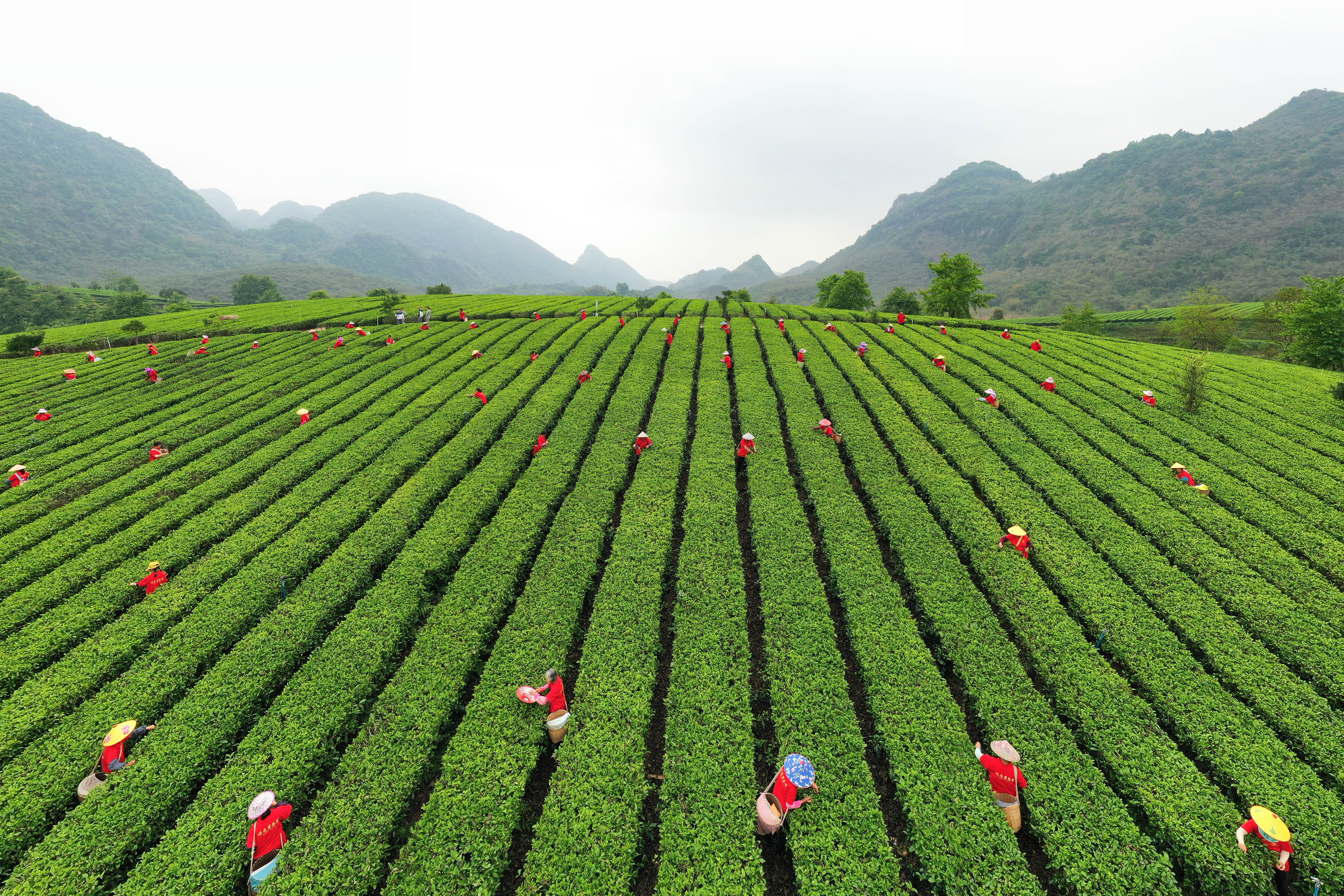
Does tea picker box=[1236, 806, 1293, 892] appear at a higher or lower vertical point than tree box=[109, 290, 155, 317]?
lower

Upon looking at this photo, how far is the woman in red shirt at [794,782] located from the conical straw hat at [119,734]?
1223 centimetres

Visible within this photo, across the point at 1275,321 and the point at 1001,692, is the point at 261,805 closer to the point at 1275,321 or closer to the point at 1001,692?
the point at 1001,692

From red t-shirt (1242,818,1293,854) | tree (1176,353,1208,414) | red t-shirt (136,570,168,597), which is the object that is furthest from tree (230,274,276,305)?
tree (1176,353,1208,414)

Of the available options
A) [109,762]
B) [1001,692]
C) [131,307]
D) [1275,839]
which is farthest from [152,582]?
[131,307]

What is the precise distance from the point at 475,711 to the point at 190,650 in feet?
24.5

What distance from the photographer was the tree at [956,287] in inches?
2041

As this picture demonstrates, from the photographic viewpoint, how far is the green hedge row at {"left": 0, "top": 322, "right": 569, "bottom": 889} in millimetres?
7852

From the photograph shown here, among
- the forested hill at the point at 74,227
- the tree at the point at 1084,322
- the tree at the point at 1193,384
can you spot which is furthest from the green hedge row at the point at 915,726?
the forested hill at the point at 74,227

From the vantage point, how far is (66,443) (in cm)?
1944

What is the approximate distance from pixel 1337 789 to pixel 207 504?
30.5 m

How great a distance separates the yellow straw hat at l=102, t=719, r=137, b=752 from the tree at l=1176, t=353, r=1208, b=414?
38019 millimetres

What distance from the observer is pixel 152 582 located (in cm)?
1226

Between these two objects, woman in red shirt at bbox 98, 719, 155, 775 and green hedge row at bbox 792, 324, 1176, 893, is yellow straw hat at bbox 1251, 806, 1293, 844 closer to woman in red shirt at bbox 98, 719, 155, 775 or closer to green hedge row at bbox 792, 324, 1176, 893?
green hedge row at bbox 792, 324, 1176, 893

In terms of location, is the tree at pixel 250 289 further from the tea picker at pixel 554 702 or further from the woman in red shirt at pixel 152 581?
the tea picker at pixel 554 702
